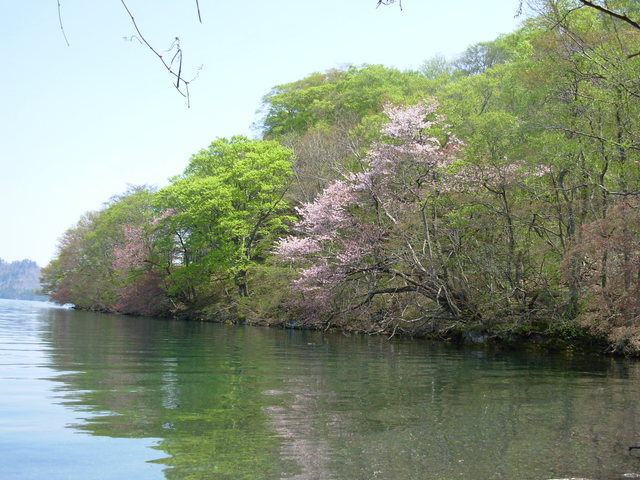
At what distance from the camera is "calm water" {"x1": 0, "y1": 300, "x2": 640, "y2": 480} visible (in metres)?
5.08

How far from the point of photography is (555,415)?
7.67 metres

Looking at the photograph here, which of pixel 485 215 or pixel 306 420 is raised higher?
pixel 485 215

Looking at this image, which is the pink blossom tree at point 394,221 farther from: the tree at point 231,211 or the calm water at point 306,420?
the tree at point 231,211

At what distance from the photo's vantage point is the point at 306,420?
694 cm

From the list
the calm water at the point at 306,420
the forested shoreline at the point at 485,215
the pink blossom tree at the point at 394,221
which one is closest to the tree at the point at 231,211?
the forested shoreline at the point at 485,215

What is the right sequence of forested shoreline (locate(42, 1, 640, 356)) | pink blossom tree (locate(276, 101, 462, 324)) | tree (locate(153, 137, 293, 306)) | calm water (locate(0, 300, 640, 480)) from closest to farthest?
calm water (locate(0, 300, 640, 480)) < forested shoreline (locate(42, 1, 640, 356)) < pink blossom tree (locate(276, 101, 462, 324)) < tree (locate(153, 137, 293, 306))

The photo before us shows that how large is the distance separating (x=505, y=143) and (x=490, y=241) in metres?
3.92

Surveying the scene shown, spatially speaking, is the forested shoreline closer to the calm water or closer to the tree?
the tree

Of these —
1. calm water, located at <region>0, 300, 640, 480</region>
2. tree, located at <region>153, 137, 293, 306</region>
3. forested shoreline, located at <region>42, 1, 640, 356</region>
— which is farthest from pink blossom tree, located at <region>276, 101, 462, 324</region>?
tree, located at <region>153, 137, 293, 306</region>

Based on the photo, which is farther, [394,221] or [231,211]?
[231,211]

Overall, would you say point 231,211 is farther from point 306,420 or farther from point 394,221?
point 306,420

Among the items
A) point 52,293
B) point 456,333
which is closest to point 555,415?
point 456,333

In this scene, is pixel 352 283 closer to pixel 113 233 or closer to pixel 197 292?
pixel 197 292

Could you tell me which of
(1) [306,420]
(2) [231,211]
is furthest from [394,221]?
(2) [231,211]
